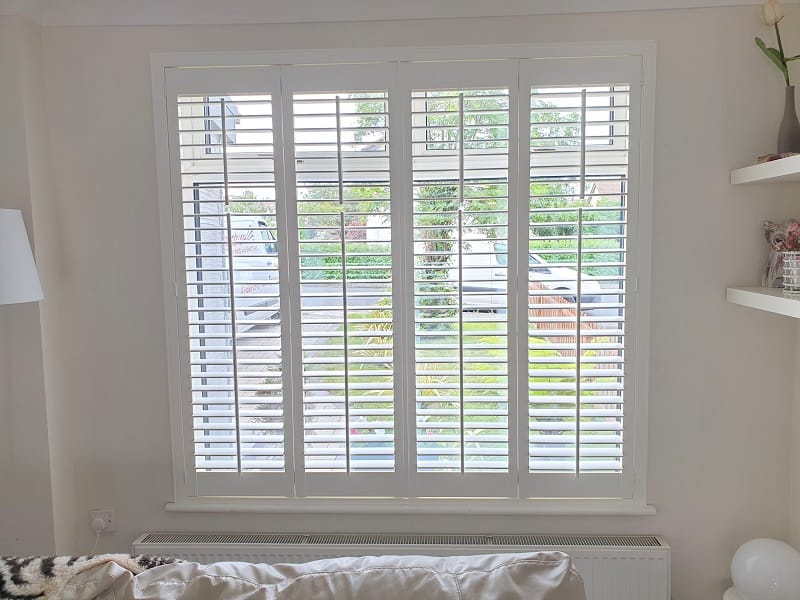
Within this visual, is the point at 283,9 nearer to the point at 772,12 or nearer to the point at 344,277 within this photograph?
the point at 344,277

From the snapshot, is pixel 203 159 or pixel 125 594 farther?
pixel 203 159

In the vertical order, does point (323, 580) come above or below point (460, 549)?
above

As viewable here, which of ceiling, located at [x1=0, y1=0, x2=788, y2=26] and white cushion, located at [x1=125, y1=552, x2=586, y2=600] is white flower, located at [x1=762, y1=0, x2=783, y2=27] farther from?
white cushion, located at [x1=125, y1=552, x2=586, y2=600]

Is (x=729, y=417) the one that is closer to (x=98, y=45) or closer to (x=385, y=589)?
(x=385, y=589)

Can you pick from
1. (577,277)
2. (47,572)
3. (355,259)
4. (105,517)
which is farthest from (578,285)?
(105,517)

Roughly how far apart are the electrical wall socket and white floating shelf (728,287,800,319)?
2411mm

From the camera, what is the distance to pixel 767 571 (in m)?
1.82

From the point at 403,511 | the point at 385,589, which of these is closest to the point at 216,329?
the point at 403,511

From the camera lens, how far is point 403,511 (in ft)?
7.06

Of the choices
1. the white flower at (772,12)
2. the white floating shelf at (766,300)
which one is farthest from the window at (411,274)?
the white flower at (772,12)

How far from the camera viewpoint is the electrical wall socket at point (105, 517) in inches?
88.4

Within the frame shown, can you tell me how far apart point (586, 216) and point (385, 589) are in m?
1.40

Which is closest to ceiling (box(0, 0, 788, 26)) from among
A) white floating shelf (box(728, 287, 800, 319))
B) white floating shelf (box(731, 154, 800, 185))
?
white floating shelf (box(731, 154, 800, 185))

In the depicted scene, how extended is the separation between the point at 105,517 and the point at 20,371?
0.64 metres
